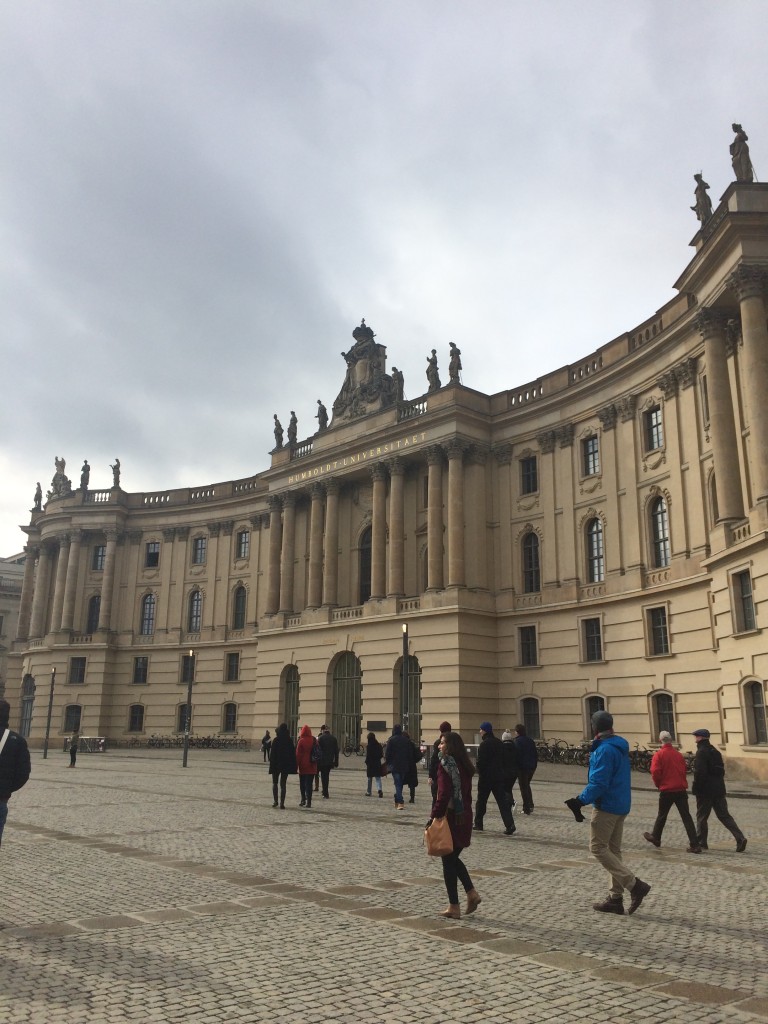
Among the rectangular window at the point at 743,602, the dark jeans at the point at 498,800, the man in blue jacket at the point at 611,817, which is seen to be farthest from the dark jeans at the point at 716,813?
the rectangular window at the point at 743,602

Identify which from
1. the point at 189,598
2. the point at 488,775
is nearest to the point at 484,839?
the point at 488,775

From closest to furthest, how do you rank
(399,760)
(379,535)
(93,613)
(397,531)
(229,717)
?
1. (399,760)
2. (397,531)
3. (379,535)
4. (229,717)
5. (93,613)

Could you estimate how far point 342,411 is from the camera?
158 feet

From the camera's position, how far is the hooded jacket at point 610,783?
27.5 feet

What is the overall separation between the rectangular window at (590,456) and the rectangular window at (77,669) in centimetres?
3867

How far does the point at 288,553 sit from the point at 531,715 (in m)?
18.0

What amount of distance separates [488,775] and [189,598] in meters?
46.2

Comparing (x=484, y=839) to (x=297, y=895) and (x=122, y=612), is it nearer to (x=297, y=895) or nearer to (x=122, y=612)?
(x=297, y=895)

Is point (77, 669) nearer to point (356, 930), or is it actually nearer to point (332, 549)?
point (332, 549)

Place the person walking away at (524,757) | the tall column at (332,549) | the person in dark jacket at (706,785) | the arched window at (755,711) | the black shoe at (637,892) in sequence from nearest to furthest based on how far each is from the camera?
the black shoe at (637,892), the person in dark jacket at (706,785), the person walking away at (524,757), the arched window at (755,711), the tall column at (332,549)

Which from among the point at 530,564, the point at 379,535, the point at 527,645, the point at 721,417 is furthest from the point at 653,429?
the point at 379,535

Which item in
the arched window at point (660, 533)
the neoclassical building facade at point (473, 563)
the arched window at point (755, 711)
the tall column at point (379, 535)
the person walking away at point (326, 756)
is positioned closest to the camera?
the person walking away at point (326, 756)

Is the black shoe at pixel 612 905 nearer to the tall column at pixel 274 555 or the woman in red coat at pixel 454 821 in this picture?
the woman in red coat at pixel 454 821

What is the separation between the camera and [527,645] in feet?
126
